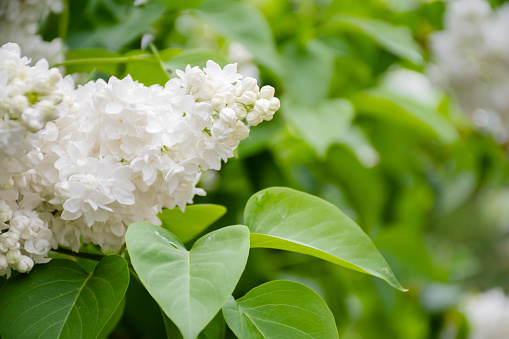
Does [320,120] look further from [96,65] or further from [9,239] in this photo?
[9,239]

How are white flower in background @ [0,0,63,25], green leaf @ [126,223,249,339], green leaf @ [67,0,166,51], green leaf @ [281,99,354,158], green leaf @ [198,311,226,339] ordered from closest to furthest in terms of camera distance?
green leaf @ [126,223,249,339]
green leaf @ [198,311,226,339]
white flower in background @ [0,0,63,25]
green leaf @ [67,0,166,51]
green leaf @ [281,99,354,158]

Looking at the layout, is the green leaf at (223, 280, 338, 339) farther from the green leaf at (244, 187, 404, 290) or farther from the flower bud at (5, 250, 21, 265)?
the flower bud at (5, 250, 21, 265)

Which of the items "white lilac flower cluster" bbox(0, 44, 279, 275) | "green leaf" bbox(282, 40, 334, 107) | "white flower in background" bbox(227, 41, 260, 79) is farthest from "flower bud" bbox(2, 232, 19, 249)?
"white flower in background" bbox(227, 41, 260, 79)

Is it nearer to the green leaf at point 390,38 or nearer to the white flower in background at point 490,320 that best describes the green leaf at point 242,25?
the green leaf at point 390,38

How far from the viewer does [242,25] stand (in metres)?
0.69

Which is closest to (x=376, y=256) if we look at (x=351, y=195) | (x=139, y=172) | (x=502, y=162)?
(x=139, y=172)

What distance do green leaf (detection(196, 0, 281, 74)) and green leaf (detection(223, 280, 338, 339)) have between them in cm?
36

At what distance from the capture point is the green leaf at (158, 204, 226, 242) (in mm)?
448

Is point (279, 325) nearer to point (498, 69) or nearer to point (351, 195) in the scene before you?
point (351, 195)

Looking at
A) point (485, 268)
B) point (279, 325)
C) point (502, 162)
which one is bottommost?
point (485, 268)

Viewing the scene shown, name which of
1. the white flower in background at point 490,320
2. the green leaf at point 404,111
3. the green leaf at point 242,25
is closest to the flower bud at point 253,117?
the green leaf at point 242,25

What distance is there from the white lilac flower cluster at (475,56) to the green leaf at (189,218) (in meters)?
0.80

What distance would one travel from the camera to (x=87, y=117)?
355mm

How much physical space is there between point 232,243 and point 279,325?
70 millimetres
